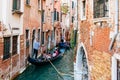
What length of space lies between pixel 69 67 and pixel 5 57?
611 centimetres

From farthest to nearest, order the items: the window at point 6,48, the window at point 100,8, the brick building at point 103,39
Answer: the window at point 6,48 < the window at point 100,8 < the brick building at point 103,39

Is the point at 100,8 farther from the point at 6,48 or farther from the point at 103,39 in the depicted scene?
the point at 6,48

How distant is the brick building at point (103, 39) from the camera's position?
5.77 m

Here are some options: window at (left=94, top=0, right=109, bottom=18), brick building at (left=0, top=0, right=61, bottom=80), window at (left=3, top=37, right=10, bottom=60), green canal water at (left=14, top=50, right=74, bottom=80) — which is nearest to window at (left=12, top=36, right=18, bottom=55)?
brick building at (left=0, top=0, right=61, bottom=80)

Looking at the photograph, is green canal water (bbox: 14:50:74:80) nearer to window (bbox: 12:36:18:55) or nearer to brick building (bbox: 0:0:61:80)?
brick building (bbox: 0:0:61:80)

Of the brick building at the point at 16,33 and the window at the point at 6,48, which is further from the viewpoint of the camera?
the window at the point at 6,48

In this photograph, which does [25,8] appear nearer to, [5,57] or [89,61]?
[5,57]

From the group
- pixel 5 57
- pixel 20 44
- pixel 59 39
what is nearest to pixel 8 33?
pixel 5 57

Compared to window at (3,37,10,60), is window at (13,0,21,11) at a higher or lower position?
higher

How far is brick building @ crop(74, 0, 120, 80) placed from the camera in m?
5.77

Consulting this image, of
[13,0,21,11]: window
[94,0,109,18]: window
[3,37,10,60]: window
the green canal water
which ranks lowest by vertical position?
the green canal water

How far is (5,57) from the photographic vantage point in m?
10.1

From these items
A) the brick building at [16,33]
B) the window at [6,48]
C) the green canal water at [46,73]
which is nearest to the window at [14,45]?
the brick building at [16,33]

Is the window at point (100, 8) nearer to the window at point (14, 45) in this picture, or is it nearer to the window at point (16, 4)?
the window at point (16, 4)
